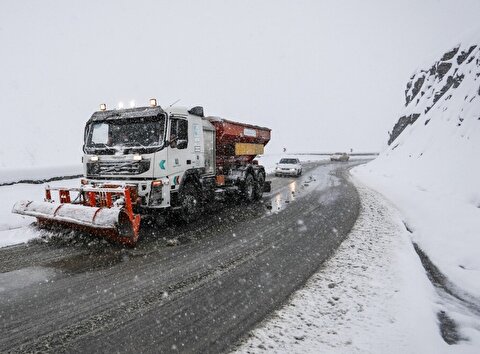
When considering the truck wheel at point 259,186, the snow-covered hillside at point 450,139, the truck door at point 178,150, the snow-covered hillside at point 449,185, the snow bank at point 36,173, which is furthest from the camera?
the snow-covered hillside at point 450,139

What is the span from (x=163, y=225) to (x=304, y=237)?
381cm

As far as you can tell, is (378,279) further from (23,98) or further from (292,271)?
(23,98)

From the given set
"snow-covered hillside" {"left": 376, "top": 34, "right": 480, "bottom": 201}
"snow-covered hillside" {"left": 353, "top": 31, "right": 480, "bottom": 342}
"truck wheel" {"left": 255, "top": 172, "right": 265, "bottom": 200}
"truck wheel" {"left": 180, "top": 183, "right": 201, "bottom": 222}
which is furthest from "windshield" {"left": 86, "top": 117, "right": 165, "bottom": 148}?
"snow-covered hillside" {"left": 376, "top": 34, "right": 480, "bottom": 201}

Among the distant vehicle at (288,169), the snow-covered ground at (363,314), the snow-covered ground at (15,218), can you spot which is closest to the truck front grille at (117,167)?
the snow-covered ground at (15,218)

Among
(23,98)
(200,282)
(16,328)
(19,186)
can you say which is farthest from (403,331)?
(23,98)

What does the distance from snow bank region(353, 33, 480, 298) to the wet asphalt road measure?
226 centimetres

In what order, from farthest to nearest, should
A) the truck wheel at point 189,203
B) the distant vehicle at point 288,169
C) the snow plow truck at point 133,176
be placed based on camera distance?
the distant vehicle at point 288,169
the truck wheel at point 189,203
the snow plow truck at point 133,176

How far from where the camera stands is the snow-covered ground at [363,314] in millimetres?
3537

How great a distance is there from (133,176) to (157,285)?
3.38 meters

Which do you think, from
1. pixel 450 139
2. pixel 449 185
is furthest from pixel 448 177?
pixel 450 139

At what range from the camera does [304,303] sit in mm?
4445

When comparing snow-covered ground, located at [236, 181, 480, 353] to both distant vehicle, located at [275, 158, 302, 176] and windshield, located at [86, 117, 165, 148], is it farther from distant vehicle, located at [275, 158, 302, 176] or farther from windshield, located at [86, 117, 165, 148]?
distant vehicle, located at [275, 158, 302, 176]

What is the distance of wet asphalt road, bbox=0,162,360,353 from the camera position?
12.0 ft

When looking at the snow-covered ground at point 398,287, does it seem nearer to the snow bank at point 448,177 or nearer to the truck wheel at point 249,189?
the snow bank at point 448,177
